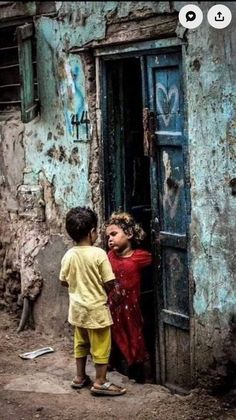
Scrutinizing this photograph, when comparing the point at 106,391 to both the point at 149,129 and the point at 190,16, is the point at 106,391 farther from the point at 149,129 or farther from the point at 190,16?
the point at 190,16

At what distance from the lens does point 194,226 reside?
4645mm

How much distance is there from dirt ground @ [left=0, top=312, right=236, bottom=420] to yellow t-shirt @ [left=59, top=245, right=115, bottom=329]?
576mm

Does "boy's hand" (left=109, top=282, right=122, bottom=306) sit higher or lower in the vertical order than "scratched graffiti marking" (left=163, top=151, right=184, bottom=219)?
lower

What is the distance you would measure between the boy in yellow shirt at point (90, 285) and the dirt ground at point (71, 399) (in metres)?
0.18

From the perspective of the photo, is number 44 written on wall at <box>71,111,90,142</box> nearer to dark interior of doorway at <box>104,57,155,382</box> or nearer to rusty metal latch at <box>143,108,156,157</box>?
dark interior of doorway at <box>104,57,155,382</box>

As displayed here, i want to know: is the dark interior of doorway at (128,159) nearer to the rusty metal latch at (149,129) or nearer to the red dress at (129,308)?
the red dress at (129,308)

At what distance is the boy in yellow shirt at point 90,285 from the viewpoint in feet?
15.8

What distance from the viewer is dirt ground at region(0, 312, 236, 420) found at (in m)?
4.57

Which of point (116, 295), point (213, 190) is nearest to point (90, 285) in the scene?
point (116, 295)

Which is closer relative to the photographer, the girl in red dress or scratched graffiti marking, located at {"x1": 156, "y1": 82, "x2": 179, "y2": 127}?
scratched graffiti marking, located at {"x1": 156, "y1": 82, "x2": 179, "y2": 127}

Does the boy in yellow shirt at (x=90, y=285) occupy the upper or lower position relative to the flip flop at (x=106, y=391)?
upper

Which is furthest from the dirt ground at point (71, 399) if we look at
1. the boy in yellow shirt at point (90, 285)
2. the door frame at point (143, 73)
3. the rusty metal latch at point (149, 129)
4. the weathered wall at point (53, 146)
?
the rusty metal latch at point (149, 129)

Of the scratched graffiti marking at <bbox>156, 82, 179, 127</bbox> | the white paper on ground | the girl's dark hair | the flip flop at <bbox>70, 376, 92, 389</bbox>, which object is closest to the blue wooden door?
the scratched graffiti marking at <bbox>156, 82, 179, 127</bbox>

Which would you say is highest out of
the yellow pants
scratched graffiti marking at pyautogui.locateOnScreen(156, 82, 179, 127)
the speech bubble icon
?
the speech bubble icon
